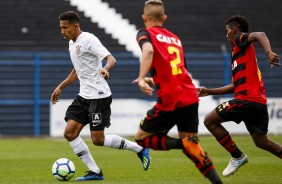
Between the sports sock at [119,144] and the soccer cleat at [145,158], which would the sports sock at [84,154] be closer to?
the sports sock at [119,144]

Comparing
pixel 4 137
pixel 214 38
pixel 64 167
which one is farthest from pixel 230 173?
pixel 214 38

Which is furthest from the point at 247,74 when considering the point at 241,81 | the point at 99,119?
the point at 99,119

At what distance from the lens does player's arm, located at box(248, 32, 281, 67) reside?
7.66 m

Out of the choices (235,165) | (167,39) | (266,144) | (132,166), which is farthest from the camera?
(132,166)

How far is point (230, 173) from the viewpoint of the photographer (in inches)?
356

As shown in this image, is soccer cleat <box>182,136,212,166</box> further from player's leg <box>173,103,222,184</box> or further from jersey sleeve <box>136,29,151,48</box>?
jersey sleeve <box>136,29,151,48</box>

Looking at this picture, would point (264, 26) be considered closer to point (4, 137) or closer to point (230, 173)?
point (4, 137)

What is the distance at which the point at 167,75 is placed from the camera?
6914 mm

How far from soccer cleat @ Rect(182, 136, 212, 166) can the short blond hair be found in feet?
4.04

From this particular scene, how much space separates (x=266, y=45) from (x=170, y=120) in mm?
1561

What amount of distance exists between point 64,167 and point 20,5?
14.9 metres

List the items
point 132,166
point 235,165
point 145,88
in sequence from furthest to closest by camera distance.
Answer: point 132,166
point 235,165
point 145,88

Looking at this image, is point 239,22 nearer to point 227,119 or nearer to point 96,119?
point 227,119

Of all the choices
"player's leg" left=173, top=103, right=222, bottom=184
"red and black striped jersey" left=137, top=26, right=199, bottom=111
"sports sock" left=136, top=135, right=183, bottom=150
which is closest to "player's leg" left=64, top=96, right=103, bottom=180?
"sports sock" left=136, top=135, right=183, bottom=150
